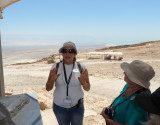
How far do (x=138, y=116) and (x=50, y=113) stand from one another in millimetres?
3496

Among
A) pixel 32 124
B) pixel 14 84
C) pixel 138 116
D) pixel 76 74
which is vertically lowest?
pixel 14 84

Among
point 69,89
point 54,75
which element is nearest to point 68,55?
point 54,75

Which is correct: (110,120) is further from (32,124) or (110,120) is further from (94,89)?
(94,89)

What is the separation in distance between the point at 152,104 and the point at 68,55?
1639mm

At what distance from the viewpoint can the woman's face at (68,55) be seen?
9.32 ft

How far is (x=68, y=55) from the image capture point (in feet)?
9.30

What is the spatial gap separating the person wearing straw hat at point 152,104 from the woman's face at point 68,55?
147 centimetres

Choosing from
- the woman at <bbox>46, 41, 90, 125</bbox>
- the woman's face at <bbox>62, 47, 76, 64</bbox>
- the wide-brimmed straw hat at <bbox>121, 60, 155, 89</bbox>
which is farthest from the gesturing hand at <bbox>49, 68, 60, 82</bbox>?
the wide-brimmed straw hat at <bbox>121, 60, 155, 89</bbox>

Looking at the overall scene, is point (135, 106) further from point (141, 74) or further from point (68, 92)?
point (68, 92)

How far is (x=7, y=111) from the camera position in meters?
2.90

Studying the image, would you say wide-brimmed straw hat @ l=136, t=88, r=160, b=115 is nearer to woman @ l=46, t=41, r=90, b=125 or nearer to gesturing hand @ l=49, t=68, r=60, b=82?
woman @ l=46, t=41, r=90, b=125

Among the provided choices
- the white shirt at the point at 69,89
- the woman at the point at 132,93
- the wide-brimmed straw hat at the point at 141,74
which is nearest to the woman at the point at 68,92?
the white shirt at the point at 69,89

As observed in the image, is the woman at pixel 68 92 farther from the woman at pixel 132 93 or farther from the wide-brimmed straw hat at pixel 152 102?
the wide-brimmed straw hat at pixel 152 102

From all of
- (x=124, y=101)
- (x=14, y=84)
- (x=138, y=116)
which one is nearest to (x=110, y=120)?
(x=124, y=101)
